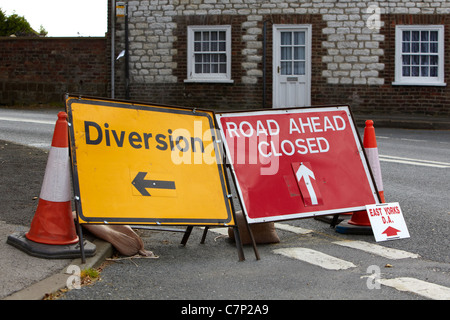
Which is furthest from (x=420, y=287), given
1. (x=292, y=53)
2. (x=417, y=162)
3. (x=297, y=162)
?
(x=292, y=53)

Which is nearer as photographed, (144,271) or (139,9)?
(144,271)

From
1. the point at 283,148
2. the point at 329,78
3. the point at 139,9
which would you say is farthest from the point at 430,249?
the point at 139,9

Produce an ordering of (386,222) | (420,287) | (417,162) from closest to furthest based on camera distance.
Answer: (420,287), (386,222), (417,162)

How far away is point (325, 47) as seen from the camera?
21672 millimetres

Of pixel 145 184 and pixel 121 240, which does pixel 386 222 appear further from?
pixel 121 240

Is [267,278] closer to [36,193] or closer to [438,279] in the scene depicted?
[438,279]

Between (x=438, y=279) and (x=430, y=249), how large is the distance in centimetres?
98

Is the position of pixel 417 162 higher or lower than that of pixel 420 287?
higher

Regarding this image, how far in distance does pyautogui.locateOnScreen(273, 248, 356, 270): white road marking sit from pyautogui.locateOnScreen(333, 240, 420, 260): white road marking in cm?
41

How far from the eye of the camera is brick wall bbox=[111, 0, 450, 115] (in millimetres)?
21594

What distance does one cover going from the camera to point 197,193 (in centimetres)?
527

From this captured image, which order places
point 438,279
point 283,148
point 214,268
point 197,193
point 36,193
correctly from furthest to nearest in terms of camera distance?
point 36,193, point 283,148, point 197,193, point 214,268, point 438,279

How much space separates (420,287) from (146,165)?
7.29 feet
